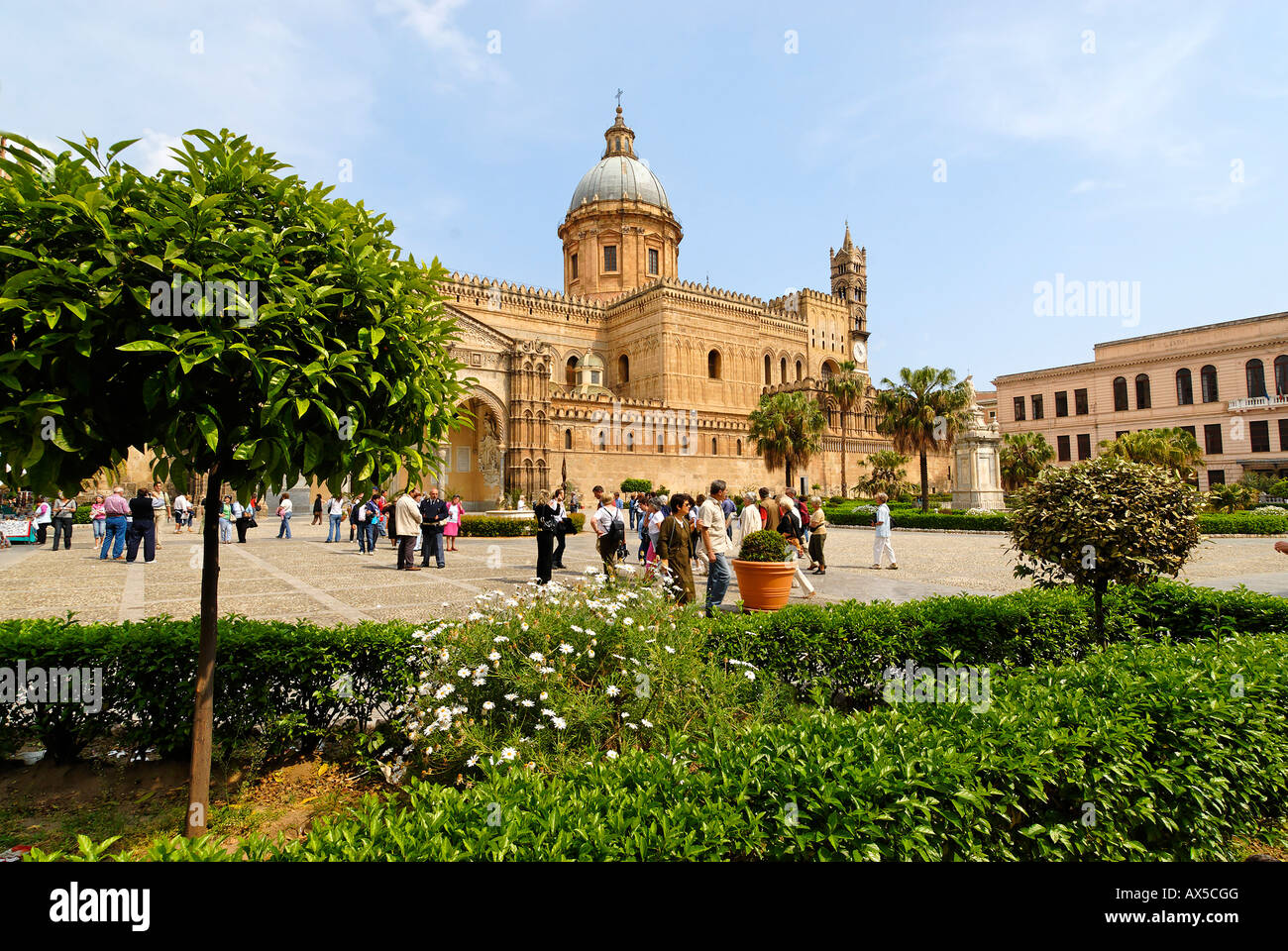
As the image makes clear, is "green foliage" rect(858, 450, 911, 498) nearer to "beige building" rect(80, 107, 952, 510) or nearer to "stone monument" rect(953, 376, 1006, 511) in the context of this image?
"beige building" rect(80, 107, 952, 510)

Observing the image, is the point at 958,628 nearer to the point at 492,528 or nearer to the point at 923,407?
the point at 492,528

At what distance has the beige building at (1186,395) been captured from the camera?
3975 cm

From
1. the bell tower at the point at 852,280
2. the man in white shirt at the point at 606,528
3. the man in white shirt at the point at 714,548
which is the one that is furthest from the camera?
the bell tower at the point at 852,280

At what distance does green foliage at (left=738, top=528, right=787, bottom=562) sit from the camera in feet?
26.9

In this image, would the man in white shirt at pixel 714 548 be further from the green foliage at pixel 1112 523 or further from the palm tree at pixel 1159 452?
the palm tree at pixel 1159 452

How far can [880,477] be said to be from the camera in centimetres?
4556

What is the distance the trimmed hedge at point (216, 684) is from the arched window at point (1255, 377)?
52.7 meters

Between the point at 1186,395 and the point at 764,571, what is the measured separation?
4881cm

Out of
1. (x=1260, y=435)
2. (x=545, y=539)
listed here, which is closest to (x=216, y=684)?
(x=545, y=539)

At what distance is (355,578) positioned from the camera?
12289 mm

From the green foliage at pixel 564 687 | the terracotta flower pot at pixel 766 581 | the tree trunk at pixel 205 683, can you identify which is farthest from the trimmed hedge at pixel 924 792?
the terracotta flower pot at pixel 766 581

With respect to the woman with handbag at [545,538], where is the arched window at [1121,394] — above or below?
above
